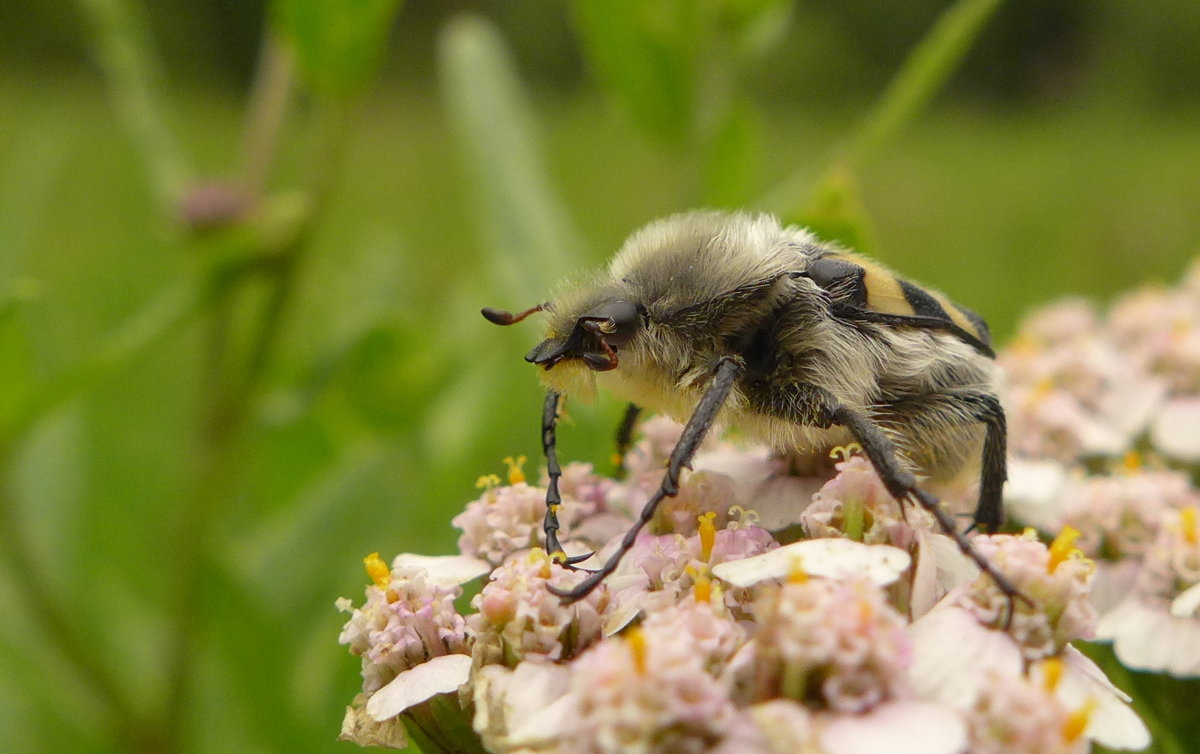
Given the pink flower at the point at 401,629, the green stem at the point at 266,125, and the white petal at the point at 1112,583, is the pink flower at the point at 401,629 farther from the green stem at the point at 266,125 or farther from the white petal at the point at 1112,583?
the green stem at the point at 266,125

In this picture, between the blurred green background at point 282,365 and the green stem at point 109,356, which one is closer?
the green stem at point 109,356

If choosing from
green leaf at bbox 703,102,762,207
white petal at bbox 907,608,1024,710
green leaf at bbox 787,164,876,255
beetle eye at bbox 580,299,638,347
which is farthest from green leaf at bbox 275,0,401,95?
white petal at bbox 907,608,1024,710

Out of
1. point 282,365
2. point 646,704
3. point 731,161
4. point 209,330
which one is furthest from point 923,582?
point 282,365

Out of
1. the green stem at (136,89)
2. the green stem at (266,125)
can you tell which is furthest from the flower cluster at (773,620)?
the green stem at (136,89)

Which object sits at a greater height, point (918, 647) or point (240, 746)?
point (240, 746)

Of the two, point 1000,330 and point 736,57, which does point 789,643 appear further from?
point 1000,330

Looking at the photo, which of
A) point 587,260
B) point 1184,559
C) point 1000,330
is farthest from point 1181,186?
point 1184,559

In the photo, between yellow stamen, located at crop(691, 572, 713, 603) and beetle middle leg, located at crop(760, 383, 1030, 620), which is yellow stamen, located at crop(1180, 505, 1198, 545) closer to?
beetle middle leg, located at crop(760, 383, 1030, 620)
